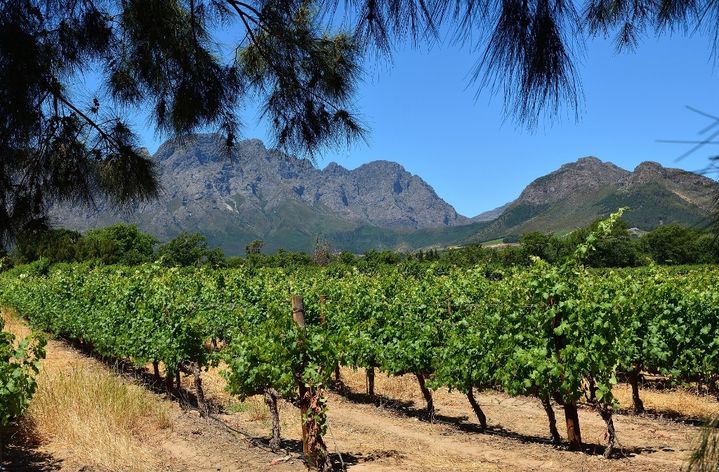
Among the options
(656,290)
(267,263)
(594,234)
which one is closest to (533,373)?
(594,234)

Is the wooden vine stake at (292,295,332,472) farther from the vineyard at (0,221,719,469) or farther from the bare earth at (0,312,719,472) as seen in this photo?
the bare earth at (0,312,719,472)

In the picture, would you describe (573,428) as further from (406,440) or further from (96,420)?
(96,420)

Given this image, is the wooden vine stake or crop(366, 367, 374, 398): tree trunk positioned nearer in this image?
the wooden vine stake

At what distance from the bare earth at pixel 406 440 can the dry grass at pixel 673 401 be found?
0.03 m

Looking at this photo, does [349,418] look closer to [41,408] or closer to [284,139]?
[41,408]

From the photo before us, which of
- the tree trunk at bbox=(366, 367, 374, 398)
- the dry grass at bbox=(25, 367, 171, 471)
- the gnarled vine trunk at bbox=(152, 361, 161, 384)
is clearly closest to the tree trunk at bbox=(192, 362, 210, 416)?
the dry grass at bbox=(25, 367, 171, 471)

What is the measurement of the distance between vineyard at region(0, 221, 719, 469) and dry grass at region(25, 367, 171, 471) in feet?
2.48

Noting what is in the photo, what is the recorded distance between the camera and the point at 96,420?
679cm

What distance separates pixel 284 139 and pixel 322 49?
578 mm

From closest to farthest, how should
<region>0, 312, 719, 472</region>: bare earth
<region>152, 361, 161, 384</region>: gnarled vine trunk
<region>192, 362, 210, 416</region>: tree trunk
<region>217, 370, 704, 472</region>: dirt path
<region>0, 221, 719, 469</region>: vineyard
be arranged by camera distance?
<region>0, 312, 719, 472</region>: bare earth
<region>217, 370, 704, 472</region>: dirt path
<region>0, 221, 719, 469</region>: vineyard
<region>192, 362, 210, 416</region>: tree trunk
<region>152, 361, 161, 384</region>: gnarled vine trunk

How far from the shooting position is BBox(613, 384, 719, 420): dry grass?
9659 mm

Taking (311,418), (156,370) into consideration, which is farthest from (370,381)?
(311,418)

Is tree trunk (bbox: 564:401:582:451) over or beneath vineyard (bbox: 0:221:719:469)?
beneath

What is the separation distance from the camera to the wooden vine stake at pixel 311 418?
229 inches
